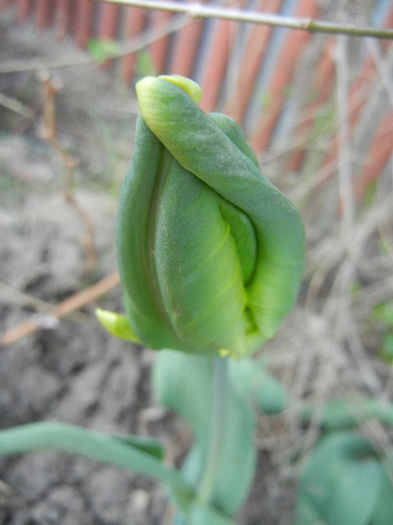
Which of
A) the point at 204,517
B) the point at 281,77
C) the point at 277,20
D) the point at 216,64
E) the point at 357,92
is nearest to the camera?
the point at 277,20

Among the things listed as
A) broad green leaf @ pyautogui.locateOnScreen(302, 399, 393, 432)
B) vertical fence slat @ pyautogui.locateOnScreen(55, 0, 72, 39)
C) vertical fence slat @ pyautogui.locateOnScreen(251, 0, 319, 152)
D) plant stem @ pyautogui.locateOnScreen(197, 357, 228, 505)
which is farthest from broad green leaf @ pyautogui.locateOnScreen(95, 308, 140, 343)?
vertical fence slat @ pyautogui.locateOnScreen(55, 0, 72, 39)

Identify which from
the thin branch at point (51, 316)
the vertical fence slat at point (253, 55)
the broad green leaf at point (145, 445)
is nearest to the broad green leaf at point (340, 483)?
the broad green leaf at point (145, 445)

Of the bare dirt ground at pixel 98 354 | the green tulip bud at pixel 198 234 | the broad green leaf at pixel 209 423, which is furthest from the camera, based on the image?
the bare dirt ground at pixel 98 354

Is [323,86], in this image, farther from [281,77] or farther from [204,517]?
[204,517]

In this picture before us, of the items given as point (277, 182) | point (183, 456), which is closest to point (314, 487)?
point (183, 456)

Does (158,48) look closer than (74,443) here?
No

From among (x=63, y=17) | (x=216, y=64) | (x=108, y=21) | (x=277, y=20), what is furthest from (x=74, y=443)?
(x=63, y=17)

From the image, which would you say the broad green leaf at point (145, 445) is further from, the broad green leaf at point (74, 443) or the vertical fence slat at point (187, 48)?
the vertical fence slat at point (187, 48)

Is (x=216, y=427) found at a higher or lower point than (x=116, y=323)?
lower
